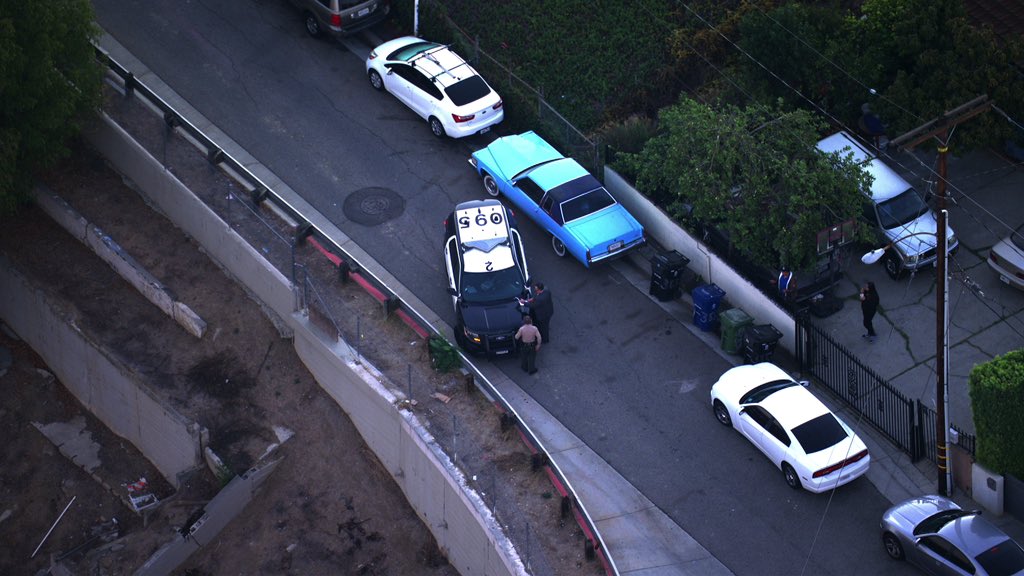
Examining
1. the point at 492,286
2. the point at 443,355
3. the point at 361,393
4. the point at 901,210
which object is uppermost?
the point at 901,210

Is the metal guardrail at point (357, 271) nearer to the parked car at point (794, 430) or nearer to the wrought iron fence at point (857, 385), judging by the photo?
the parked car at point (794, 430)

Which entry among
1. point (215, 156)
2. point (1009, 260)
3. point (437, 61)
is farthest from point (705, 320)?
point (215, 156)

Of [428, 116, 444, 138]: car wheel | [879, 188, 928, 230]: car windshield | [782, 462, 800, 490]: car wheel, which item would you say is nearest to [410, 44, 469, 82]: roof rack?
[428, 116, 444, 138]: car wheel

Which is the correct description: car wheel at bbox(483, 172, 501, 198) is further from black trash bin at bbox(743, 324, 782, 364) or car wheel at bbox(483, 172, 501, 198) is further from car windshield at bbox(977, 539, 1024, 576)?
car windshield at bbox(977, 539, 1024, 576)

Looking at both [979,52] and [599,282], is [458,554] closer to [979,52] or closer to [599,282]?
[599,282]

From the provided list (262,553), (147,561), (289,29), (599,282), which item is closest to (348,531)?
(262,553)

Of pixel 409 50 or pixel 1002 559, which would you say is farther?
pixel 409 50

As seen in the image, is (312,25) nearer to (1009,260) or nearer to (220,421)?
(220,421)
